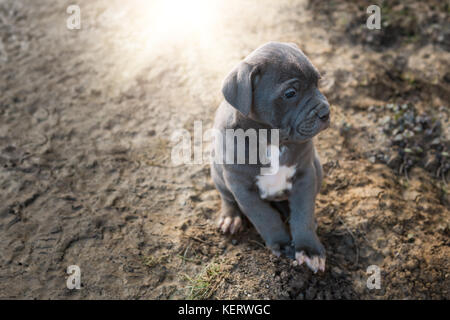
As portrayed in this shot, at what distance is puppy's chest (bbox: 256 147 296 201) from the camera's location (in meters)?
4.02

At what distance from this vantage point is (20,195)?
4.86 m

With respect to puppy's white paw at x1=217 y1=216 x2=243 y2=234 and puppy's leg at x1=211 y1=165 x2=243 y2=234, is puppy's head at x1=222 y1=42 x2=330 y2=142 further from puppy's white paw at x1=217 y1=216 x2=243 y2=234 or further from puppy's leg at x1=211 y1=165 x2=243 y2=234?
puppy's white paw at x1=217 y1=216 x2=243 y2=234

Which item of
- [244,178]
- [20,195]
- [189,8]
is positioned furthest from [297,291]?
[189,8]

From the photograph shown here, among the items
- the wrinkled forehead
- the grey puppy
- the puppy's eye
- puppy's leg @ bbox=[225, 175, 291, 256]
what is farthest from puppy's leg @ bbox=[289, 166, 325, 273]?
the wrinkled forehead

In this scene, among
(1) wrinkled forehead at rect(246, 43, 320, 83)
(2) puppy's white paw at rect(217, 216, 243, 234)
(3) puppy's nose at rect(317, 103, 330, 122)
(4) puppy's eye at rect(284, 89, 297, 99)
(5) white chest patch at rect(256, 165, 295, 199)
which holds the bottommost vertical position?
(2) puppy's white paw at rect(217, 216, 243, 234)

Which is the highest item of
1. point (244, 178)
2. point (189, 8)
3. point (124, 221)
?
point (189, 8)

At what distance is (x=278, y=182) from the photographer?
161 inches

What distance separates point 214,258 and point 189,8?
4.69m

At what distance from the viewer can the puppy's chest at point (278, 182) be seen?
402cm

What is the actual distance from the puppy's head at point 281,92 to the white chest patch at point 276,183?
46 cm

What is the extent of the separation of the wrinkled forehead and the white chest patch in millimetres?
887

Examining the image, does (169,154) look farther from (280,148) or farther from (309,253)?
(309,253)

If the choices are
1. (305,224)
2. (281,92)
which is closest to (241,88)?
(281,92)
